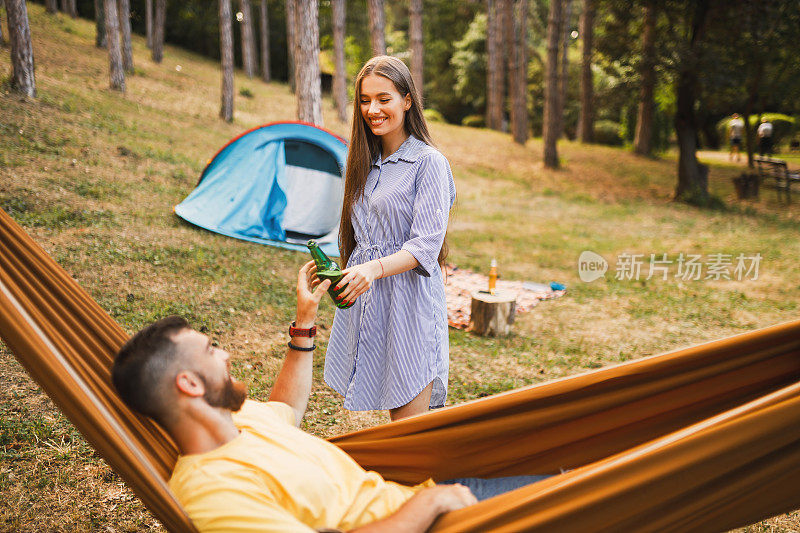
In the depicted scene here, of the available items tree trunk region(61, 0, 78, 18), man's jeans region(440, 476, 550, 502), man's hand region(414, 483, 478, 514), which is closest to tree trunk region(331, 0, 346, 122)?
tree trunk region(61, 0, 78, 18)

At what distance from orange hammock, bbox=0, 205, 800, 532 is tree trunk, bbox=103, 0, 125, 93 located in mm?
9946

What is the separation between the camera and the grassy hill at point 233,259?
262 cm

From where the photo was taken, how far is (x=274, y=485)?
1182mm

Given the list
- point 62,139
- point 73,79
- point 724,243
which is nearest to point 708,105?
point 724,243

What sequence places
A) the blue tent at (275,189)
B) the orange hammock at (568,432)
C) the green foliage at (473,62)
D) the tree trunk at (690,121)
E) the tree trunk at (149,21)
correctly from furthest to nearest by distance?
the green foliage at (473,62)
the tree trunk at (149,21)
the tree trunk at (690,121)
the blue tent at (275,189)
the orange hammock at (568,432)

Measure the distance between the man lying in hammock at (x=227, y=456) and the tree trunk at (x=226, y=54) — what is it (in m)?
11.1

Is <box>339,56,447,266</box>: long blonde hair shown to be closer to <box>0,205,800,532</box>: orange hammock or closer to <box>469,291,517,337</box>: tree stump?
<box>0,205,800,532</box>: orange hammock

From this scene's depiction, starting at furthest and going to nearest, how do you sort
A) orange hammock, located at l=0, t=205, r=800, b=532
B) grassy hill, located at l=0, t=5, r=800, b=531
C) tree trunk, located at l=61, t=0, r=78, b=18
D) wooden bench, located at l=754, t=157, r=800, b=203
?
1. tree trunk, located at l=61, t=0, r=78, b=18
2. wooden bench, located at l=754, t=157, r=800, b=203
3. grassy hill, located at l=0, t=5, r=800, b=531
4. orange hammock, located at l=0, t=205, r=800, b=532

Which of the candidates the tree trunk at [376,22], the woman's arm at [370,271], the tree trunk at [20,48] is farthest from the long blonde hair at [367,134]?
the tree trunk at [376,22]

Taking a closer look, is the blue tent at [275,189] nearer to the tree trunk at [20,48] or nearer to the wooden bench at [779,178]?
the tree trunk at [20,48]

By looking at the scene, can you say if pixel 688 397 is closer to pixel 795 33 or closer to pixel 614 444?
pixel 614 444

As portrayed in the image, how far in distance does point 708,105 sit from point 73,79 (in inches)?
448

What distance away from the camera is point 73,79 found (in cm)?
1030

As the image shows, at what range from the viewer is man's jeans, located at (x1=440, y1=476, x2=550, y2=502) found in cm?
176
